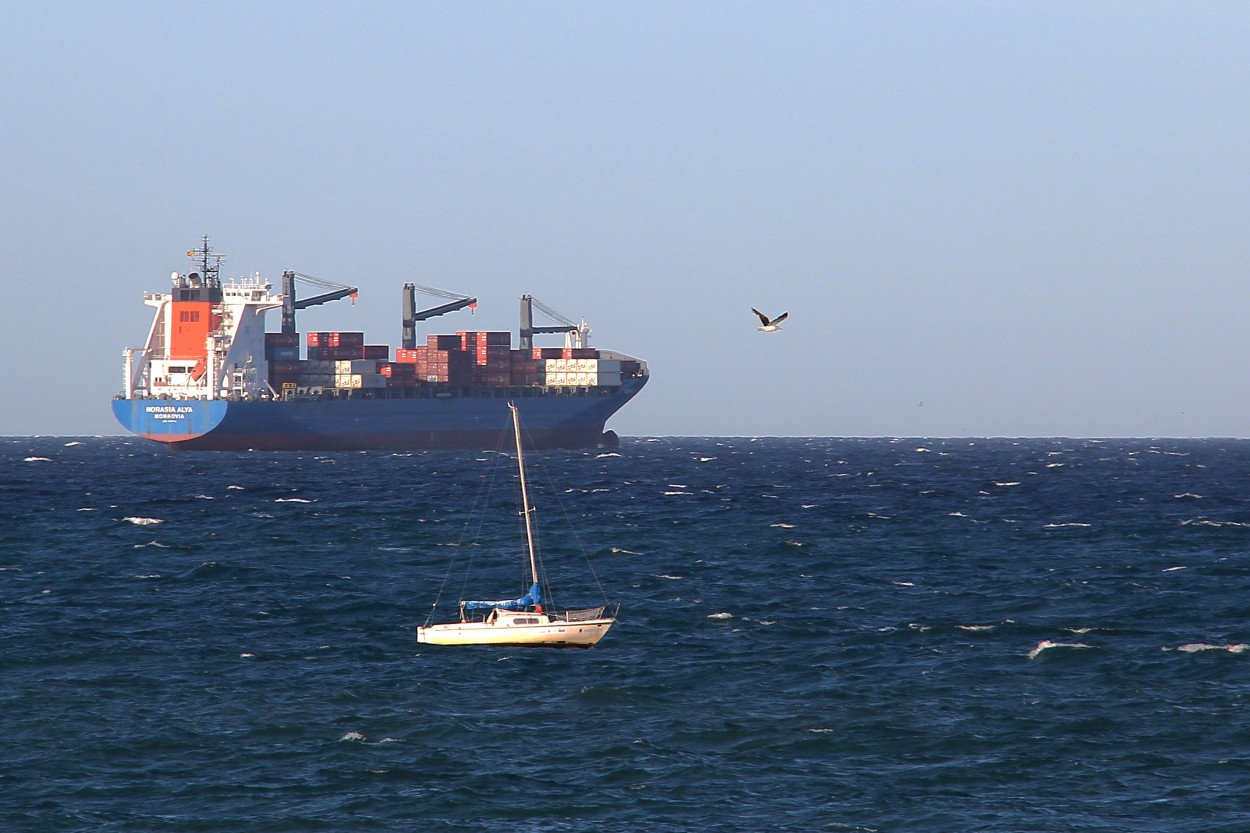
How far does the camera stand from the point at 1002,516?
3435 inches

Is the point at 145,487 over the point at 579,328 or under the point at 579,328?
under

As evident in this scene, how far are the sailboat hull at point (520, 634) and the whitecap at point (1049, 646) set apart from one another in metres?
11.5

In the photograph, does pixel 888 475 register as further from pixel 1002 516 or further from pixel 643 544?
pixel 643 544

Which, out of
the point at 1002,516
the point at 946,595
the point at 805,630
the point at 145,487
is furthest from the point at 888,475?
the point at 805,630

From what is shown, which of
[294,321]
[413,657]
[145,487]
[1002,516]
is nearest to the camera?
[413,657]

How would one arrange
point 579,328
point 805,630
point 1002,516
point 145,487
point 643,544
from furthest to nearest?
point 579,328 → point 145,487 → point 1002,516 → point 643,544 → point 805,630

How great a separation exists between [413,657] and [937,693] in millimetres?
13987

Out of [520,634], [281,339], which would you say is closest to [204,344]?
[281,339]

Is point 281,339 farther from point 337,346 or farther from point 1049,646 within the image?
point 1049,646

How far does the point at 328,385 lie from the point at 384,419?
9398mm

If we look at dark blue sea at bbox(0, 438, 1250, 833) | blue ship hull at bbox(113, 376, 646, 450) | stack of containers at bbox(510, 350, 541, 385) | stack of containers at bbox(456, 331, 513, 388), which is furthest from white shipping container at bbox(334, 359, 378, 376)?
dark blue sea at bbox(0, 438, 1250, 833)

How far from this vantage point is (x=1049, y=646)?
4194cm

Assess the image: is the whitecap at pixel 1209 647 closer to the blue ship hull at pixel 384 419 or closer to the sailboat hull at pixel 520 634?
the sailboat hull at pixel 520 634

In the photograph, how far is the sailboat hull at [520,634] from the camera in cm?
4162
